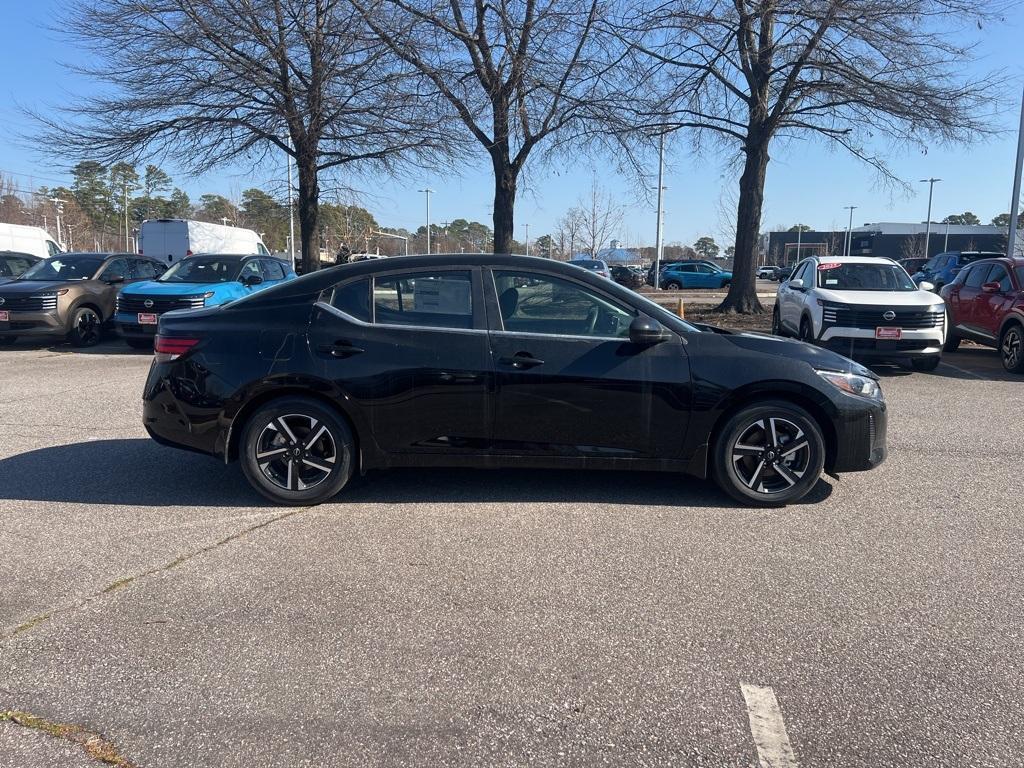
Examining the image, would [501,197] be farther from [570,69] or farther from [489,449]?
[489,449]

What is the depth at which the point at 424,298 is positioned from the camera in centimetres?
522

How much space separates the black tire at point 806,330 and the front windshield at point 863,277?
0.57 meters

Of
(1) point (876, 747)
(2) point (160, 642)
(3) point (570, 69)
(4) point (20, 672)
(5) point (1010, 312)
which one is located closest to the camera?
(1) point (876, 747)

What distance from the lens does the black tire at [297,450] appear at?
506 cm

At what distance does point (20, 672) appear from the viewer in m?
3.10

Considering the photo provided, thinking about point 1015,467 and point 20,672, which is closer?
point 20,672

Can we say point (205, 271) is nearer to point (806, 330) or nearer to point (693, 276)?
point (806, 330)

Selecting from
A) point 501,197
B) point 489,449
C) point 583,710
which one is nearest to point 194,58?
point 501,197

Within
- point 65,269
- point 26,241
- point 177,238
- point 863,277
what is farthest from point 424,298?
point 177,238

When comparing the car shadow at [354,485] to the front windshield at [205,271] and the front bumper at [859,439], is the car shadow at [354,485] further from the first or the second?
the front windshield at [205,271]

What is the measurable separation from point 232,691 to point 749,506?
3.45 meters

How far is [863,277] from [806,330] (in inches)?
47.7

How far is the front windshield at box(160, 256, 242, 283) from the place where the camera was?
525 inches

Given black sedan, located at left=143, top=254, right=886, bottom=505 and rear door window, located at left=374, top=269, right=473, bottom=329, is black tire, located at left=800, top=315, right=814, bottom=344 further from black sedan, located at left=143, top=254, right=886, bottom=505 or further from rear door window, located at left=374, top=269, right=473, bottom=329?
rear door window, located at left=374, top=269, right=473, bottom=329
